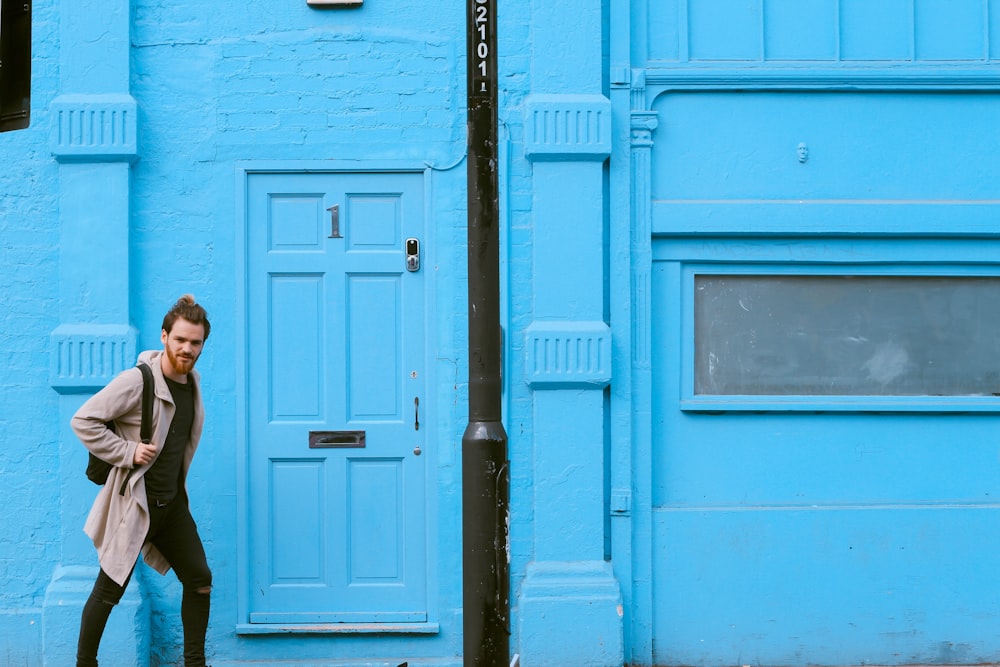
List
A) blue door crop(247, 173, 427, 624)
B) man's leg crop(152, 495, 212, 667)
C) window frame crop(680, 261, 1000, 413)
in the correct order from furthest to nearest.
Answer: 1. window frame crop(680, 261, 1000, 413)
2. blue door crop(247, 173, 427, 624)
3. man's leg crop(152, 495, 212, 667)

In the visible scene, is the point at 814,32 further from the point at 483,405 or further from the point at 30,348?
the point at 30,348

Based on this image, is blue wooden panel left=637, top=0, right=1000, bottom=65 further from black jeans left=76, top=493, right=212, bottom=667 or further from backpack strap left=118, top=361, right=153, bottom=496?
black jeans left=76, top=493, right=212, bottom=667

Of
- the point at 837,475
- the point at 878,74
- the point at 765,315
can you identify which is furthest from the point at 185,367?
the point at 878,74

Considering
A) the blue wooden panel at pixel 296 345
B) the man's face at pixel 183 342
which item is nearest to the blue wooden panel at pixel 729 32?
the blue wooden panel at pixel 296 345

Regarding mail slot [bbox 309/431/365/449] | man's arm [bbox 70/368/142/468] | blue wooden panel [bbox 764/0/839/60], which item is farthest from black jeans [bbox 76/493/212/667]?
blue wooden panel [bbox 764/0/839/60]

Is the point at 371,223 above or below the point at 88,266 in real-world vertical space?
above

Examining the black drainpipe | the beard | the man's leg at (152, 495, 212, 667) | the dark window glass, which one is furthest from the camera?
the dark window glass

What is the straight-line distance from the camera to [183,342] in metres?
4.76

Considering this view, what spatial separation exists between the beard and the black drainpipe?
1.56 metres

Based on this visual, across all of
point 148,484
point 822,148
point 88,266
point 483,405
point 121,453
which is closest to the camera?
point 483,405

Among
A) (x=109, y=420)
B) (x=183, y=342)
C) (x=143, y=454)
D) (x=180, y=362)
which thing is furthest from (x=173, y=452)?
(x=183, y=342)

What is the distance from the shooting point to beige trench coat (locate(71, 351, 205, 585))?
4.68 meters

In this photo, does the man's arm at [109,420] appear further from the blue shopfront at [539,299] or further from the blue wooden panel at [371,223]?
the blue wooden panel at [371,223]

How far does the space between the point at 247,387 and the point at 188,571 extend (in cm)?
117
